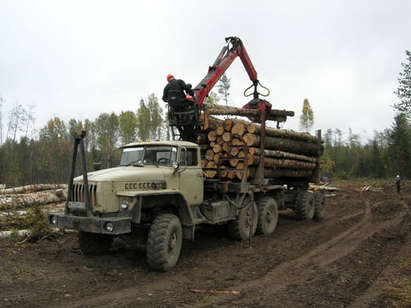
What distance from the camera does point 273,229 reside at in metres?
11.0

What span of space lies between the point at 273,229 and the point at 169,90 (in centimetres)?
545

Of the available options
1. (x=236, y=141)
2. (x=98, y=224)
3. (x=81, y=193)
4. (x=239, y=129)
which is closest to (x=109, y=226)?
(x=98, y=224)

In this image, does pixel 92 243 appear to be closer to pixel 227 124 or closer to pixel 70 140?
pixel 227 124

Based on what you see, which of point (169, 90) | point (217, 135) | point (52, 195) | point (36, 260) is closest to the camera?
point (36, 260)

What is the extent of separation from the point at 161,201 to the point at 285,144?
240 inches

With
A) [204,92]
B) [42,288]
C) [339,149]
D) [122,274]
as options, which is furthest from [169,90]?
[339,149]

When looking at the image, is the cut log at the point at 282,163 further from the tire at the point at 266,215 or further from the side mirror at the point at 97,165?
the side mirror at the point at 97,165

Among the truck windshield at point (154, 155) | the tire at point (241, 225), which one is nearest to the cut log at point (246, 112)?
the truck windshield at point (154, 155)

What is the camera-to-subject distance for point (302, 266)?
23.1 ft

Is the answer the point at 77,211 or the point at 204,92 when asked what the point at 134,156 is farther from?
the point at 204,92

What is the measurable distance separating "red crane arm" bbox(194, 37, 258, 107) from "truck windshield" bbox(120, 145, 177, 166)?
2440 millimetres

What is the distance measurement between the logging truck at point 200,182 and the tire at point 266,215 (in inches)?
1.2

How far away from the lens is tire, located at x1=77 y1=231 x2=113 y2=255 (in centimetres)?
721

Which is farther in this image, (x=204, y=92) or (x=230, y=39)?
(x=230, y=39)
